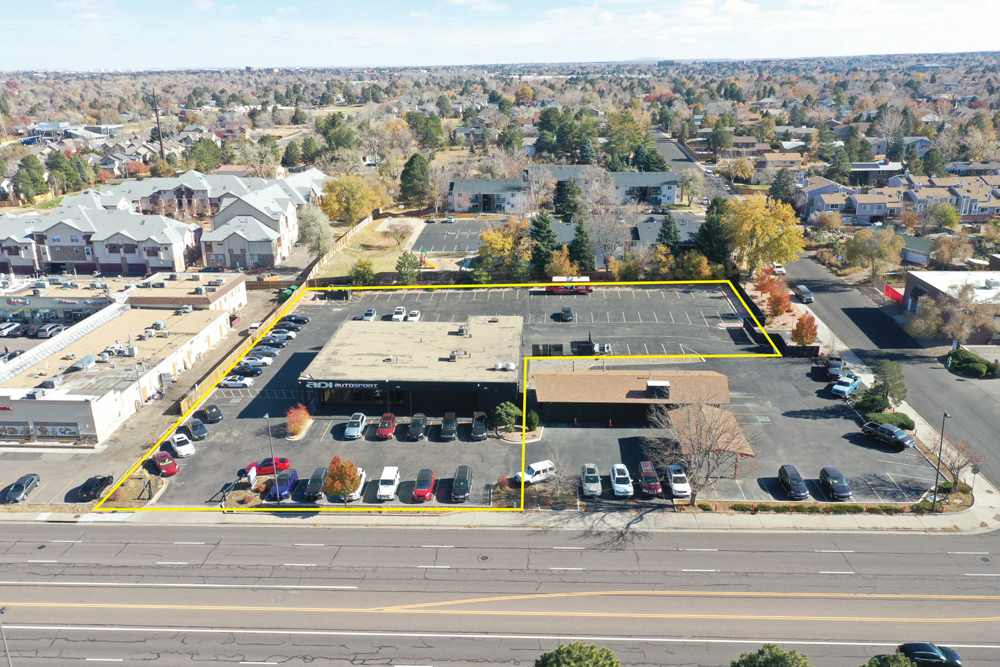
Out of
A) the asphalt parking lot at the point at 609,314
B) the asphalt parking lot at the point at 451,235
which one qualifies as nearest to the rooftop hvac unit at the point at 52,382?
the asphalt parking lot at the point at 609,314

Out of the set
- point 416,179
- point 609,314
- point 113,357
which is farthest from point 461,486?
point 416,179

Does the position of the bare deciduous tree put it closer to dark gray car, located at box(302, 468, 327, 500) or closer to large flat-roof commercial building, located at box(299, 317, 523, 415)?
large flat-roof commercial building, located at box(299, 317, 523, 415)

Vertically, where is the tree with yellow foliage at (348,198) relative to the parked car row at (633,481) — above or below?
above

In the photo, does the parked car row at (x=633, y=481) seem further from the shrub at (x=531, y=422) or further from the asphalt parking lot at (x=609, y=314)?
the asphalt parking lot at (x=609, y=314)

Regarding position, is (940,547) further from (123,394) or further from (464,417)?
(123,394)

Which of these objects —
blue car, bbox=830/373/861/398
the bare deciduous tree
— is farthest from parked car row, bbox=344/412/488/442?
the bare deciduous tree

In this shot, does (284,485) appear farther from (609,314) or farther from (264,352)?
(609,314)
